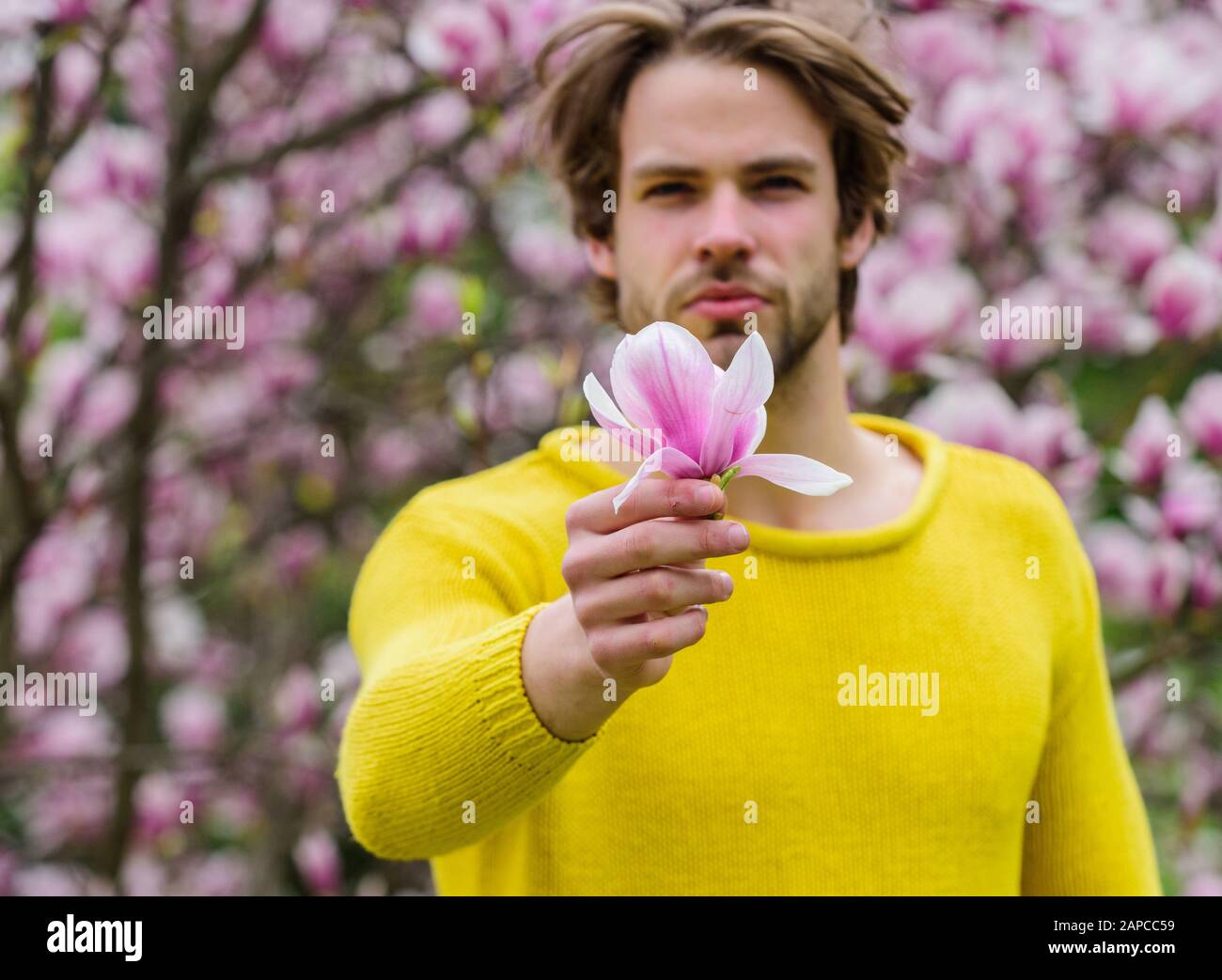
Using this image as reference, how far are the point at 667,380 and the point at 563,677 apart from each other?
0.18 metres

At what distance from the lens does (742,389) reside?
0.62 metres

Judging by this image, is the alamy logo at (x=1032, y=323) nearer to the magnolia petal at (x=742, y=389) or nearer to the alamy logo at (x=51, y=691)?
the magnolia petal at (x=742, y=389)

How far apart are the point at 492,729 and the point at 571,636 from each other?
0.31 feet

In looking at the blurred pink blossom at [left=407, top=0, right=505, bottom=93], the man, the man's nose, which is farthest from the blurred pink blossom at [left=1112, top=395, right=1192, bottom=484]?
the blurred pink blossom at [left=407, top=0, right=505, bottom=93]

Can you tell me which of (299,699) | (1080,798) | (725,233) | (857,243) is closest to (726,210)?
(725,233)

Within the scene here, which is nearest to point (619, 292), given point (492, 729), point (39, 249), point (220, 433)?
point (492, 729)

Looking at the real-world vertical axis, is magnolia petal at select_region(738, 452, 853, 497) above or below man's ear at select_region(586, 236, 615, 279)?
below

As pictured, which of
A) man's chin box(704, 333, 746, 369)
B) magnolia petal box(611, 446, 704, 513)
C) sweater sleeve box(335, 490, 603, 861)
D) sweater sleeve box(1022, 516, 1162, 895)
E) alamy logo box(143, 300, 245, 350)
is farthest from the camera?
alamy logo box(143, 300, 245, 350)

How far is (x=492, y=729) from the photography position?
2.49ft

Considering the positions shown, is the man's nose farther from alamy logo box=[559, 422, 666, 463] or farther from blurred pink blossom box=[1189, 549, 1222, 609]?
blurred pink blossom box=[1189, 549, 1222, 609]

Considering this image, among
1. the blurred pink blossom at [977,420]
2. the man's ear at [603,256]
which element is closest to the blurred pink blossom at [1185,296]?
the blurred pink blossom at [977,420]

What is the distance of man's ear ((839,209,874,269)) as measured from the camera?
1174 millimetres

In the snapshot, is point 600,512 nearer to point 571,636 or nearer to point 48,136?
point 571,636

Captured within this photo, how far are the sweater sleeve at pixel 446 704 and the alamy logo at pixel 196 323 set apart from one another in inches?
33.0
